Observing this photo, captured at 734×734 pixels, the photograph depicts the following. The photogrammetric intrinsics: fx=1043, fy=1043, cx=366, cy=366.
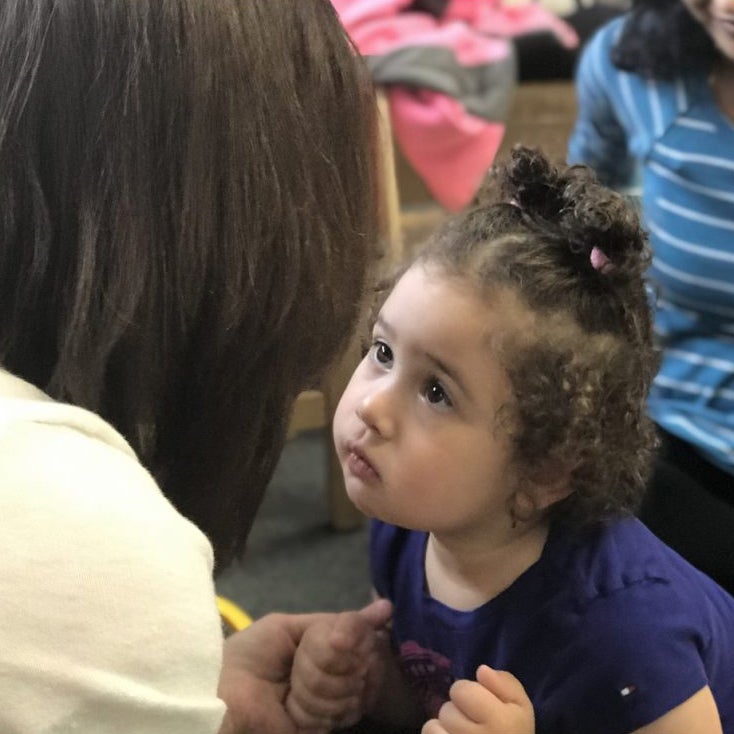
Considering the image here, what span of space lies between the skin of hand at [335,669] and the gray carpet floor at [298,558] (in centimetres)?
68

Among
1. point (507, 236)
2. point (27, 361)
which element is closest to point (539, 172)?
point (507, 236)

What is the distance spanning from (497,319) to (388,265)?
0.63 feet

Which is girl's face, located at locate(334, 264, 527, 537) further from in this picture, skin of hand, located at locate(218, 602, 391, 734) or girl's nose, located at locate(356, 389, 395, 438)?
skin of hand, located at locate(218, 602, 391, 734)

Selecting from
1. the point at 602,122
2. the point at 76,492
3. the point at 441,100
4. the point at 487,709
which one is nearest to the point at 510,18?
the point at 441,100

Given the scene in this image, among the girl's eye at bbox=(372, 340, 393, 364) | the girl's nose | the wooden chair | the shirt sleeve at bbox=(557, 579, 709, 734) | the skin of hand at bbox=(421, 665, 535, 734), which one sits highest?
the girl's eye at bbox=(372, 340, 393, 364)

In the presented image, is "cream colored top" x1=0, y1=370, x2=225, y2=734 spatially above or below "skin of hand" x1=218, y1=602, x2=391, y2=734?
above

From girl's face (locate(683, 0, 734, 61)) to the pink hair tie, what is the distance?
17.1 inches

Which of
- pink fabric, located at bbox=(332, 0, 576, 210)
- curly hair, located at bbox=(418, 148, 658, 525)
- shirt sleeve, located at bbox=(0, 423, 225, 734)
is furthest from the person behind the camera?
pink fabric, located at bbox=(332, 0, 576, 210)

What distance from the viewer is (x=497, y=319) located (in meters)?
0.71

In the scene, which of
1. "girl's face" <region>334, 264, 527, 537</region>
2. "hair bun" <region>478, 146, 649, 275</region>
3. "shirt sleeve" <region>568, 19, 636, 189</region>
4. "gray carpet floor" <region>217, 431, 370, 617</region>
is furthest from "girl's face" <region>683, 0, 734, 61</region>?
"gray carpet floor" <region>217, 431, 370, 617</region>

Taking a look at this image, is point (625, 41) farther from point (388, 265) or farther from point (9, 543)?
point (9, 543)

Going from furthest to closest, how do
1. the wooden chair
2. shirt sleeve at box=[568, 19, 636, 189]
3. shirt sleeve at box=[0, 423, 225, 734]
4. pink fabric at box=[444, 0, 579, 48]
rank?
pink fabric at box=[444, 0, 579, 48], the wooden chair, shirt sleeve at box=[568, 19, 636, 189], shirt sleeve at box=[0, 423, 225, 734]

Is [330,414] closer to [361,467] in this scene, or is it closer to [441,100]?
[361,467]

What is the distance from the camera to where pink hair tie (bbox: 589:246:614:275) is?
0.71 m
